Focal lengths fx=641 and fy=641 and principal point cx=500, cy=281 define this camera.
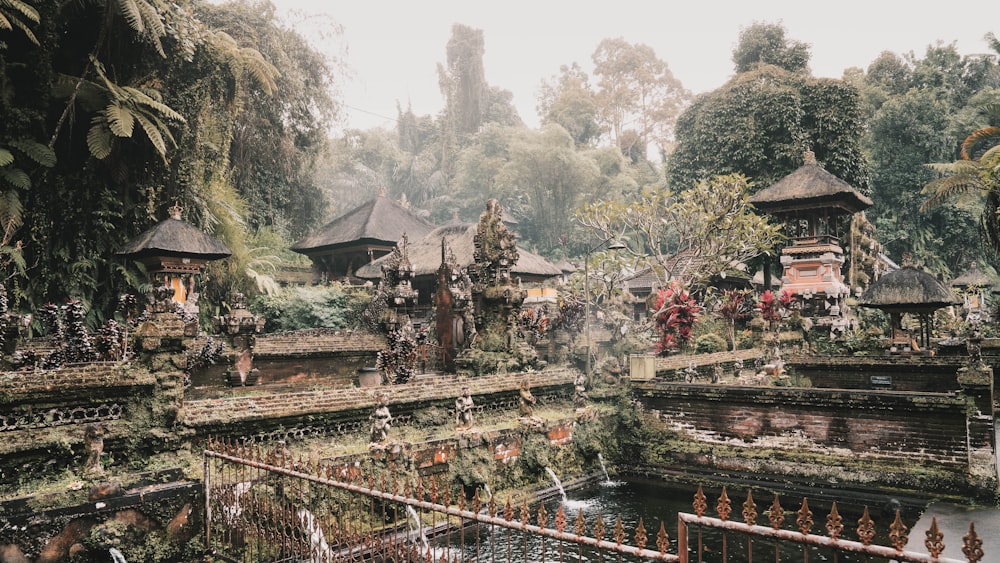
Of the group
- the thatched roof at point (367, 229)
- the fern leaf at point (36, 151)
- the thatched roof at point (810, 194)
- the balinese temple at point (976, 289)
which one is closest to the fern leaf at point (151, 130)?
the fern leaf at point (36, 151)

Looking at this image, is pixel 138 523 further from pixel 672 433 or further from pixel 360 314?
pixel 360 314

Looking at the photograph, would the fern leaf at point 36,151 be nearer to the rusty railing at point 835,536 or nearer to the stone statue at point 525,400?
the stone statue at point 525,400

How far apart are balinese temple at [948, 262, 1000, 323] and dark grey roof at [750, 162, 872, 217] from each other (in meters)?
10.8

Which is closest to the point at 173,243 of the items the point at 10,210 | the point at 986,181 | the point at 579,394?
the point at 10,210

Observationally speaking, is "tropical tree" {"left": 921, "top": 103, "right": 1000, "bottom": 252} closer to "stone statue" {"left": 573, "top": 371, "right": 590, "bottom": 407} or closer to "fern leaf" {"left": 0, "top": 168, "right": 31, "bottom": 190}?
"stone statue" {"left": 573, "top": 371, "right": 590, "bottom": 407}

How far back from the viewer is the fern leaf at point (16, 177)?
49.1 ft

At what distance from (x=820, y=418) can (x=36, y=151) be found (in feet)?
59.2

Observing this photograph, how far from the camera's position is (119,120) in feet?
51.4

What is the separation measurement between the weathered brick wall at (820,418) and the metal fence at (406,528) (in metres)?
2.79

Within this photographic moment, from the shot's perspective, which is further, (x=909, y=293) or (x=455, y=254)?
(x=455, y=254)

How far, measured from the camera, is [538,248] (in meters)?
51.5

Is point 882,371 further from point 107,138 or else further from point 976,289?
point 976,289

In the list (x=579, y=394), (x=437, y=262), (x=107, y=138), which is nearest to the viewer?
(x=579, y=394)

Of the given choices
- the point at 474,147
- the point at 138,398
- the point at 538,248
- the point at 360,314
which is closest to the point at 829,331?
the point at 360,314
